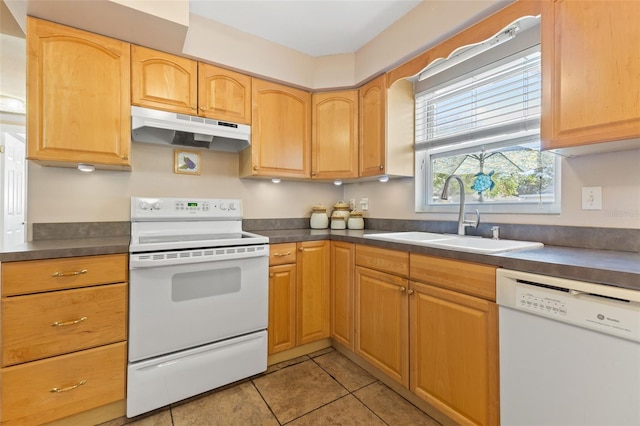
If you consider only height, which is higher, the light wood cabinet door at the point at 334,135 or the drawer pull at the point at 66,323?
the light wood cabinet door at the point at 334,135

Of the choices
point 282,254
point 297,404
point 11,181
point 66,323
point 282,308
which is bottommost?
point 297,404

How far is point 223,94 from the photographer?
83.0 inches

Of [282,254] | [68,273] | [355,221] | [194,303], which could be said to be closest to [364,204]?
[355,221]

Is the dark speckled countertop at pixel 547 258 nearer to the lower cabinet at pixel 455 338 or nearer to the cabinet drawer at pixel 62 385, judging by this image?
the lower cabinet at pixel 455 338

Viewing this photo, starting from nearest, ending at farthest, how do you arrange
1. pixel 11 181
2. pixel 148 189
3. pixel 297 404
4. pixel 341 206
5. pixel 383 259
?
pixel 297 404 < pixel 383 259 < pixel 148 189 < pixel 341 206 < pixel 11 181

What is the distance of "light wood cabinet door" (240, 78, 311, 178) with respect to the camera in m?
2.25

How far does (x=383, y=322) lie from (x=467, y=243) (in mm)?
696

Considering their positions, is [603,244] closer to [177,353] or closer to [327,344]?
[327,344]

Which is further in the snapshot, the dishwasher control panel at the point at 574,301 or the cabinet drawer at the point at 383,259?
the cabinet drawer at the point at 383,259

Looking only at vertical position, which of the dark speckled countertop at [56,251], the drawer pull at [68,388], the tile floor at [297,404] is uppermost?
the dark speckled countertop at [56,251]

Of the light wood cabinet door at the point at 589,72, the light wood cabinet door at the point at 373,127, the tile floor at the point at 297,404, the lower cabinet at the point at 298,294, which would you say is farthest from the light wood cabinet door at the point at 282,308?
the light wood cabinet door at the point at 589,72

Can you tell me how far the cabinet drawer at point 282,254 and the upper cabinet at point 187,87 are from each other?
101 centimetres

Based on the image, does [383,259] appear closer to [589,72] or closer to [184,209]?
[589,72]

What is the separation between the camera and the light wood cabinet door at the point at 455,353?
3.96 ft
